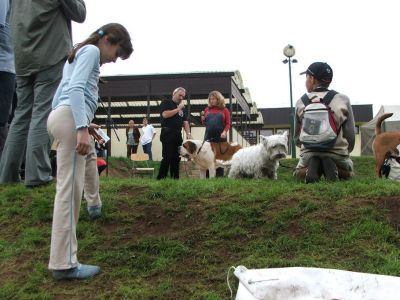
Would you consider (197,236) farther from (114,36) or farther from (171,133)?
(171,133)

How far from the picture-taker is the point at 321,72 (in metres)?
6.00

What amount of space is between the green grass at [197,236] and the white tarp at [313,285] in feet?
1.46

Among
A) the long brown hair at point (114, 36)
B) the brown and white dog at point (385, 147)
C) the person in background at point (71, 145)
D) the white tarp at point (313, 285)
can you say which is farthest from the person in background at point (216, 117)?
the white tarp at point (313, 285)

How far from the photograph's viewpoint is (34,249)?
13.7ft

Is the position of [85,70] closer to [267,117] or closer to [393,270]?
[393,270]

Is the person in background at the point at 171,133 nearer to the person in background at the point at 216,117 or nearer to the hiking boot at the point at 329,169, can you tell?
the person in background at the point at 216,117

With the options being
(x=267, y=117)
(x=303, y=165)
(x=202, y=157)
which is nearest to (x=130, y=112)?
(x=267, y=117)

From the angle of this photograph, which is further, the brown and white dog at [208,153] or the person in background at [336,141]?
the brown and white dog at [208,153]

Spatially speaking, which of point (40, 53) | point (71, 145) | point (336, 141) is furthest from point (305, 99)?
point (71, 145)

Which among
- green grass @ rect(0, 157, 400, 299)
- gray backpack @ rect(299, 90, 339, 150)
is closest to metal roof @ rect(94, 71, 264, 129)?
gray backpack @ rect(299, 90, 339, 150)

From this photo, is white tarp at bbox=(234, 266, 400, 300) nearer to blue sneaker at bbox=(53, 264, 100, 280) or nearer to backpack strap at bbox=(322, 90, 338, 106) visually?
blue sneaker at bbox=(53, 264, 100, 280)

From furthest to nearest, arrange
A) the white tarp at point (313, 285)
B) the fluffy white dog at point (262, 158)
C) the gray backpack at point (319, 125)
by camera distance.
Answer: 1. the fluffy white dog at point (262, 158)
2. the gray backpack at point (319, 125)
3. the white tarp at point (313, 285)

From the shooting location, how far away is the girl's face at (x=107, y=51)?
3.65 metres

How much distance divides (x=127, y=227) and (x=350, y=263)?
2.11 metres
